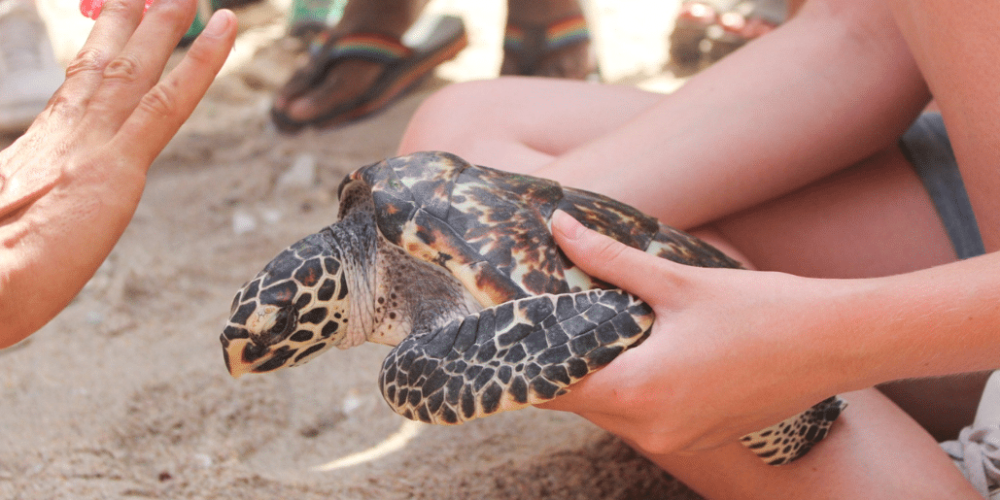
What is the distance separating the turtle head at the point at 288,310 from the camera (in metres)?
0.81

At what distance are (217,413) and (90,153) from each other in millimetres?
593

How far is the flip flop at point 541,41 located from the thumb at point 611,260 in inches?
69.7

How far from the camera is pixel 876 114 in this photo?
1.06 m

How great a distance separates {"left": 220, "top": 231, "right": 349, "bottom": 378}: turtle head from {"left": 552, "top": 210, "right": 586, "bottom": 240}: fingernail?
274 mm

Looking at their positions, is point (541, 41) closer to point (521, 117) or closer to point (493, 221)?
point (521, 117)

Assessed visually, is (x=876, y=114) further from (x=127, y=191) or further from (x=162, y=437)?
(x=162, y=437)

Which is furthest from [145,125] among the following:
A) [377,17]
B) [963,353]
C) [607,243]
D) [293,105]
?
[377,17]

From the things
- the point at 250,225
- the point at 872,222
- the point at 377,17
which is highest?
the point at 872,222

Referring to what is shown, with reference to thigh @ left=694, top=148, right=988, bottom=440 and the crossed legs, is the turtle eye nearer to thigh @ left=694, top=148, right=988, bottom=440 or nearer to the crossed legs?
the crossed legs

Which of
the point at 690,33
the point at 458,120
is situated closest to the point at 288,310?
the point at 458,120

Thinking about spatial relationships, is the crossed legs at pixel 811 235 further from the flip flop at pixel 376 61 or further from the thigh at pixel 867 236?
the flip flop at pixel 376 61

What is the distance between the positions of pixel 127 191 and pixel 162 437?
1.78ft

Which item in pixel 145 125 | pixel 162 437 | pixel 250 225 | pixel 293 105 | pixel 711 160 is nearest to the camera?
pixel 145 125

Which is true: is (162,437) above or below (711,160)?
below
